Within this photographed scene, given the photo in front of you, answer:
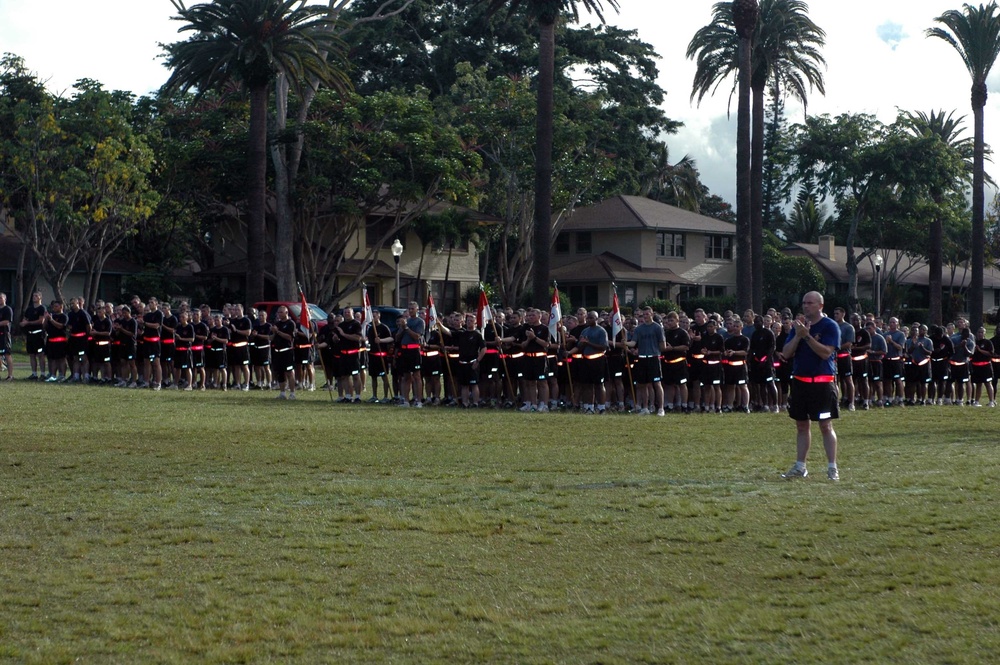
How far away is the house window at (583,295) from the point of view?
66.7 meters

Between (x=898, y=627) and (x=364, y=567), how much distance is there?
3577 millimetres

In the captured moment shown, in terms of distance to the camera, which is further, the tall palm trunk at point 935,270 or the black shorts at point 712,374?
the tall palm trunk at point 935,270

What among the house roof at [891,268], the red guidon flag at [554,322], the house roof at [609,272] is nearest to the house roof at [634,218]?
the house roof at [609,272]

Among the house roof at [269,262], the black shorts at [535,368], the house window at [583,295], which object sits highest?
the house roof at [269,262]

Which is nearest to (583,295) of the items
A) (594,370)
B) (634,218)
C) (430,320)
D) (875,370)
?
(634,218)

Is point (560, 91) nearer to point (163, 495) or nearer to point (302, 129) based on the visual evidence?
point (302, 129)

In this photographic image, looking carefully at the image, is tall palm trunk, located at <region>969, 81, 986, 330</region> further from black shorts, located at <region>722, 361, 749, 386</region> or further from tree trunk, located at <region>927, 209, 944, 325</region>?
black shorts, located at <region>722, 361, 749, 386</region>

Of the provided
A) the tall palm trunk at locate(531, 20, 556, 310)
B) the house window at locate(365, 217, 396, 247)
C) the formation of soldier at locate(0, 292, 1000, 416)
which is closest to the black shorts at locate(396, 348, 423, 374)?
the formation of soldier at locate(0, 292, 1000, 416)

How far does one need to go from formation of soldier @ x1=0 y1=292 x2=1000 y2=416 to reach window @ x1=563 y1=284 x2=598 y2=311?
37308mm

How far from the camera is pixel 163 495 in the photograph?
39.0 feet

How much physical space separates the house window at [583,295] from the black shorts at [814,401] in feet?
174

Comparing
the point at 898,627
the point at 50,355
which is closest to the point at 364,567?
the point at 898,627

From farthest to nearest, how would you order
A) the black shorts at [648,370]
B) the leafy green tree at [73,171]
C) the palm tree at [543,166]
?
the leafy green tree at [73,171] < the palm tree at [543,166] < the black shorts at [648,370]

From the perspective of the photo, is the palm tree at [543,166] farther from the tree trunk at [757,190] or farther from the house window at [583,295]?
the house window at [583,295]
